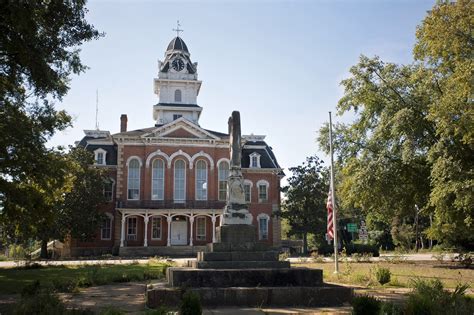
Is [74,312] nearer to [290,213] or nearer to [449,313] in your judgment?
[449,313]

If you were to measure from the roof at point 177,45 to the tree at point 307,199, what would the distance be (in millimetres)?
20490

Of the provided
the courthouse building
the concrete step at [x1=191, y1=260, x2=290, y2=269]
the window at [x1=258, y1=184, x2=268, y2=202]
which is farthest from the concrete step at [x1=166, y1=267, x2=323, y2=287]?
the window at [x1=258, y1=184, x2=268, y2=202]

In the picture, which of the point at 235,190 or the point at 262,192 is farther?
the point at 262,192

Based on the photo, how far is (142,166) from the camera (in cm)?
4397

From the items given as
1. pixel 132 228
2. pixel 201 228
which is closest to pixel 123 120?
pixel 132 228

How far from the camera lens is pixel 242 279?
38.7 feet

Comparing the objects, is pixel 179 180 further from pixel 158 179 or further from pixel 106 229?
pixel 106 229

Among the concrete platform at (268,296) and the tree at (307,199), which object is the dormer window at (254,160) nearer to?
the tree at (307,199)

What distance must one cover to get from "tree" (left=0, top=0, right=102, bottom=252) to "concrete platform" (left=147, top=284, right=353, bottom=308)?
7626 mm

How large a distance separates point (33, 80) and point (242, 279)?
29.4ft

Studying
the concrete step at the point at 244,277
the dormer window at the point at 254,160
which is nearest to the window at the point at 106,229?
the dormer window at the point at 254,160

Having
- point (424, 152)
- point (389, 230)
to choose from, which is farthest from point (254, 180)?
point (424, 152)

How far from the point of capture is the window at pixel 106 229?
43.5 meters

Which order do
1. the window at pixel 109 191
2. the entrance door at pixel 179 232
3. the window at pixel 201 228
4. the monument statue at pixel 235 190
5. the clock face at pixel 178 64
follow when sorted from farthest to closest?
the clock face at pixel 178 64, the window at pixel 201 228, the window at pixel 109 191, the entrance door at pixel 179 232, the monument statue at pixel 235 190
